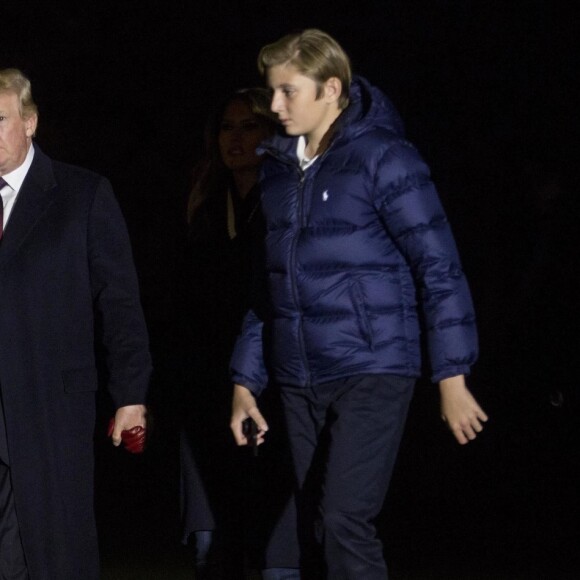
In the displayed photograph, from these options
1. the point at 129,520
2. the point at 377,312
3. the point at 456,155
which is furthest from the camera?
the point at 456,155

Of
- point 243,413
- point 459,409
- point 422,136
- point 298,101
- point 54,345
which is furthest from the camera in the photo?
point 422,136

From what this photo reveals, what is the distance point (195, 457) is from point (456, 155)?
3.44 m

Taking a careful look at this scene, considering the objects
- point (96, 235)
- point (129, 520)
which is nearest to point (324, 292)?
point (96, 235)

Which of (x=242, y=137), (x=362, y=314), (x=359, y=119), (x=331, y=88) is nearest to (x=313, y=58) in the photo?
(x=331, y=88)

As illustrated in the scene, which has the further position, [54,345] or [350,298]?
[54,345]

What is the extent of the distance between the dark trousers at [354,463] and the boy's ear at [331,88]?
767 millimetres

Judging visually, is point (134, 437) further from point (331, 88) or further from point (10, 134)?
point (331, 88)

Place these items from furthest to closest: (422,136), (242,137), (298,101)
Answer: (422,136) → (242,137) → (298,101)

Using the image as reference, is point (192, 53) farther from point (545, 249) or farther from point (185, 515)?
point (185, 515)

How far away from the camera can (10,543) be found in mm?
5473

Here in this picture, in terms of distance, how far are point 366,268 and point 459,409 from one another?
0.44m

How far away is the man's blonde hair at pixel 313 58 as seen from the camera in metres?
5.05

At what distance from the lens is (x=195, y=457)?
609 cm

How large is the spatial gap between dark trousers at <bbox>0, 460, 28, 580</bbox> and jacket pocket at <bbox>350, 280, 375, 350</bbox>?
3.97ft
